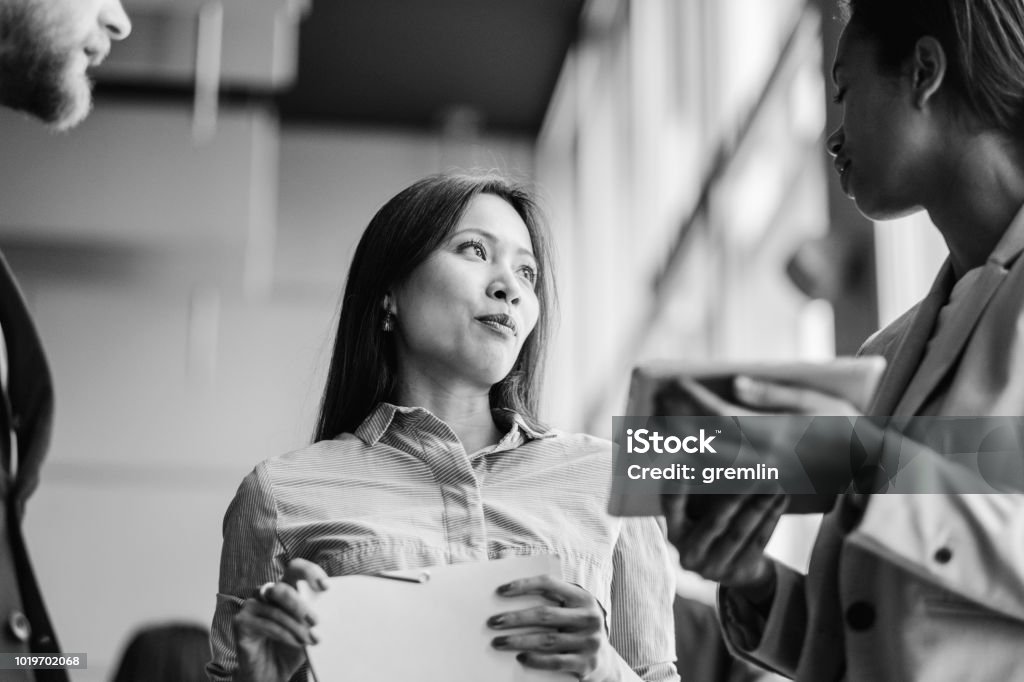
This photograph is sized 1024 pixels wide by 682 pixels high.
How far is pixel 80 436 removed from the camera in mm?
9227

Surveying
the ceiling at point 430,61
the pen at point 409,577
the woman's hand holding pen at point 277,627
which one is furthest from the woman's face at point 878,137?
the ceiling at point 430,61

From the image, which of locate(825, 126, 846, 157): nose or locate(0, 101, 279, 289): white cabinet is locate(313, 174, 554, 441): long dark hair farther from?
locate(0, 101, 279, 289): white cabinet

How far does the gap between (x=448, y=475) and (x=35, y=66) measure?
1.03 m

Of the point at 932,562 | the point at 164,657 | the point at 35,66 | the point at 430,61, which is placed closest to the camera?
the point at 932,562

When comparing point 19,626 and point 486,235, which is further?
point 486,235

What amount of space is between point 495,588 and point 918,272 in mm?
3107

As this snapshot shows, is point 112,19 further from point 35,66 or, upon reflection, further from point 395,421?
point 395,421

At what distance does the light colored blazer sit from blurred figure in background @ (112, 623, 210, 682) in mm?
2061

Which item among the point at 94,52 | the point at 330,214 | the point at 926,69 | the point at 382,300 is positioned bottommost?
the point at 382,300

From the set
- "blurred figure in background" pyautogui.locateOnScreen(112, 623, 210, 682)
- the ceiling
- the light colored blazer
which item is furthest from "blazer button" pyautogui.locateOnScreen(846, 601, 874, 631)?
the ceiling

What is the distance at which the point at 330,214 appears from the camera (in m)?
10.5

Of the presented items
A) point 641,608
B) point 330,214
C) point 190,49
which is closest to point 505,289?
point 641,608

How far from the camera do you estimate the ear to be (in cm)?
181

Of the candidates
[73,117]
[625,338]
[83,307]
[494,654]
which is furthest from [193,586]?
[494,654]
